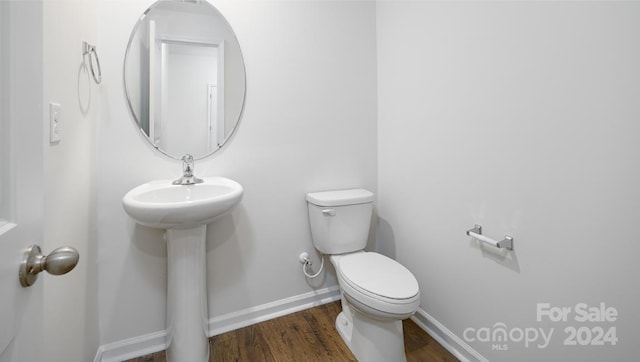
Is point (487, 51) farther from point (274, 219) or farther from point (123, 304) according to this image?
point (123, 304)

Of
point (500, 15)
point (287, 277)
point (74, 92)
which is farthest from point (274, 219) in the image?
point (500, 15)

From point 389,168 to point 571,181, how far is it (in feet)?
3.31

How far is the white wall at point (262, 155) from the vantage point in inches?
55.6

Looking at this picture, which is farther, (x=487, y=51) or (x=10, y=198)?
(x=487, y=51)

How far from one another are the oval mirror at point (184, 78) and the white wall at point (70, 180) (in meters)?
0.18

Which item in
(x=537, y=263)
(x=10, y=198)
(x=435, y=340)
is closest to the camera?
(x=10, y=198)

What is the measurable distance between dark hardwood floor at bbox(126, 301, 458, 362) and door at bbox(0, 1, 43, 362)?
1.14 metres

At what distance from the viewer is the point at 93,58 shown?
1.28 metres

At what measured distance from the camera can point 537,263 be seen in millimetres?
1124

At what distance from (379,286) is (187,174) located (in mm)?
1037

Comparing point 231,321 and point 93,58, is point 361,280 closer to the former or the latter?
point 231,321

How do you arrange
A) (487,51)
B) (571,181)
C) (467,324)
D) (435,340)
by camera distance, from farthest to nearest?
(435,340), (467,324), (487,51), (571,181)

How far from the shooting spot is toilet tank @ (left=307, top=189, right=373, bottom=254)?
167cm

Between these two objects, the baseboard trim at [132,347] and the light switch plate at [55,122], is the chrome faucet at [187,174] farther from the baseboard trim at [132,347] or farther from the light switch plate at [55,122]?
the baseboard trim at [132,347]
